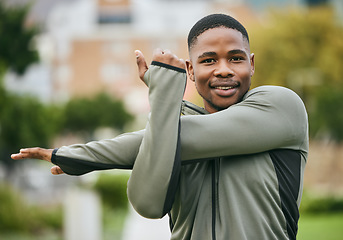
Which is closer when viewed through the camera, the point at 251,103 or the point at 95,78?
the point at 251,103

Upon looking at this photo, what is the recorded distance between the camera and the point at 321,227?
11703 millimetres

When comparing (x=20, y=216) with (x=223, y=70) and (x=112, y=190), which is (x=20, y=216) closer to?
(x=112, y=190)

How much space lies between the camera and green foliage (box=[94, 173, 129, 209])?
12.4m

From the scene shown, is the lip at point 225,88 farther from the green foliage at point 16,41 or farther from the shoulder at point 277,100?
the green foliage at point 16,41

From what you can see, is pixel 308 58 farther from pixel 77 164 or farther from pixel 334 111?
pixel 77 164

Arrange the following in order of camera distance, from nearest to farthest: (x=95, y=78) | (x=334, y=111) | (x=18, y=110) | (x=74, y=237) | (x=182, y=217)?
(x=182, y=217) → (x=74, y=237) → (x=18, y=110) → (x=334, y=111) → (x=95, y=78)

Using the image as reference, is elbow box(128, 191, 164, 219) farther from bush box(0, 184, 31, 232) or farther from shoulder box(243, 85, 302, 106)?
bush box(0, 184, 31, 232)

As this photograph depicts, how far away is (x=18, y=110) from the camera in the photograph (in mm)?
11773

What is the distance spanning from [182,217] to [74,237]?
7354mm

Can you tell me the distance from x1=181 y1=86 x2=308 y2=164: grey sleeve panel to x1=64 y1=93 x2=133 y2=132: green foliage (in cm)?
3914

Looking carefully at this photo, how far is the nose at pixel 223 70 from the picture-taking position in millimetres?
1556

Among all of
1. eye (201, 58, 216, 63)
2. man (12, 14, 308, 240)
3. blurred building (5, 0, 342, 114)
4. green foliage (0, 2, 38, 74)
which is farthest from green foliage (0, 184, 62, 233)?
blurred building (5, 0, 342, 114)

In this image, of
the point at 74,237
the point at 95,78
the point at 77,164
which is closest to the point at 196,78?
the point at 77,164

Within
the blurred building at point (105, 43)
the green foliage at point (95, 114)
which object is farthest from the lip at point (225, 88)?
the blurred building at point (105, 43)
